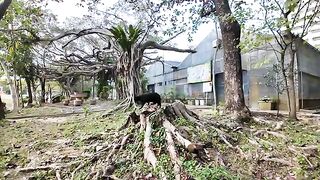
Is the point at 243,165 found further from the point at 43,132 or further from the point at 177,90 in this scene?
the point at 177,90

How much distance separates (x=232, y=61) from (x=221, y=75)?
647cm

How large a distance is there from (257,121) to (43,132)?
14.0 ft

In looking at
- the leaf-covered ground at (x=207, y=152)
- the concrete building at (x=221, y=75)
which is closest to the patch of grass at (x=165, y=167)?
the leaf-covered ground at (x=207, y=152)

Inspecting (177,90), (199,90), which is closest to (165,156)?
(199,90)

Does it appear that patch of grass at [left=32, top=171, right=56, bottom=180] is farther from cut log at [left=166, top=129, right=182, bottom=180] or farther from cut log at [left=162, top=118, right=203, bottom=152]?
cut log at [left=162, top=118, right=203, bottom=152]

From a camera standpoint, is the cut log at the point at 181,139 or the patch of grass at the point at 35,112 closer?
the cut log at the point at 181,139

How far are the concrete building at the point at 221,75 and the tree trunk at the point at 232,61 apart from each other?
1.84 meters

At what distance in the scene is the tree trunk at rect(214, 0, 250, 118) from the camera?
6.11m

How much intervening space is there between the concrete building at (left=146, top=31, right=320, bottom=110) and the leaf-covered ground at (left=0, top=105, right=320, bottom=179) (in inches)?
145

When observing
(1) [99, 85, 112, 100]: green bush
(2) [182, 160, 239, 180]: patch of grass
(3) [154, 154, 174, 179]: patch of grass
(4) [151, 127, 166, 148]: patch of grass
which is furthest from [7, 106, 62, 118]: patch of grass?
(2) [182, 160, 239, 180]: patch of grass

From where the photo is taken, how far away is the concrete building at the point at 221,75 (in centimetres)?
964

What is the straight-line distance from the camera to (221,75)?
12.6 meters

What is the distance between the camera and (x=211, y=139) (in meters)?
4.12

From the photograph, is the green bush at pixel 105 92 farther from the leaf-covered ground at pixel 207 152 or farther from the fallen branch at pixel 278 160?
the fallen branch at pixel 278 160
